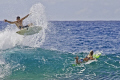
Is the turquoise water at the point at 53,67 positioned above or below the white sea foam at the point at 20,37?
below

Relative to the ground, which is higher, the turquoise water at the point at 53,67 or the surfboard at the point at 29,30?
the surfboard at the point at 29,30

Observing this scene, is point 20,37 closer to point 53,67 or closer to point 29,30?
point 29,30

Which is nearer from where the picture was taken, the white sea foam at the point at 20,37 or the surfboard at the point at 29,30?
the surfboard at the point at 29,30

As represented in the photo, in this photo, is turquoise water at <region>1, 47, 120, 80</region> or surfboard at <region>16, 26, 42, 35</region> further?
surfboard at <region>16, 26, 42, 35</region>

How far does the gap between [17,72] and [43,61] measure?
341 centimetres

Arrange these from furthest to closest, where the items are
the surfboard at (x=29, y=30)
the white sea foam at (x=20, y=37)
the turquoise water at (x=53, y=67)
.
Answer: the white sea foam at (x=20, y=37) < the surfboard at (x=29, y=30) < the turquoise water at (x=53, y=67)

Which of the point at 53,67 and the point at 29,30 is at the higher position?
the point at 29,30

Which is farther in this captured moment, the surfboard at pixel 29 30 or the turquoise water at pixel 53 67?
the surfboard at pixel 29 30

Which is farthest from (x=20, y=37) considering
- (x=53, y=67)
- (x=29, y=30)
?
(x=53, y=67)

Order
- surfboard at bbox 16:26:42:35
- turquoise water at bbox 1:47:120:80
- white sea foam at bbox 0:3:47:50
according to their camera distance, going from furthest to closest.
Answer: white sea foam at bbox 0:3:47:50 < surfboard at bbox 16:26:42:35 < turquoise water at bbox 1:47:120:80

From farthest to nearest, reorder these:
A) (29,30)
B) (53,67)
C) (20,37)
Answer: (20,37) < (29,30) < (53,67)

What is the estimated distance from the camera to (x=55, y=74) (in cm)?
1513

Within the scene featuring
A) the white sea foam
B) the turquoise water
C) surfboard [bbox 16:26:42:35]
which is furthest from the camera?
the white sea foam

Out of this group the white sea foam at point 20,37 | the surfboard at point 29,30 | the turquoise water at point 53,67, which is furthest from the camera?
the white sea foam at point 20,37
